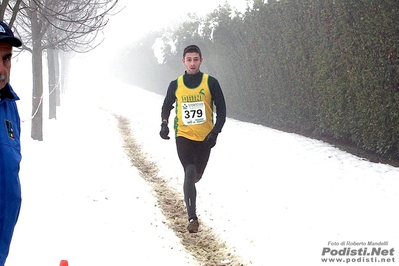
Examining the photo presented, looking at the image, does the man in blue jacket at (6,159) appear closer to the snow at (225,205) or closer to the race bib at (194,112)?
the snow at (225,205)

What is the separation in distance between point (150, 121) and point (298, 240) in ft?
36.8

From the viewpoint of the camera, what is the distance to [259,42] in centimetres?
1208

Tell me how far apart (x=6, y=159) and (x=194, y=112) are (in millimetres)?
3478

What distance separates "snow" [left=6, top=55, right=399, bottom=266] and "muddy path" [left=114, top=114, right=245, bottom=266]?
0.10 metres

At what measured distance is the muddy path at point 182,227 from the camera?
418 centimetres

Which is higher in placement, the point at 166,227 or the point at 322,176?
the point at 322,176

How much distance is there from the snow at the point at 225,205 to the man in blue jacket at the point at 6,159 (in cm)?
230

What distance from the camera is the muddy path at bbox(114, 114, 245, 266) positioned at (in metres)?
4.18

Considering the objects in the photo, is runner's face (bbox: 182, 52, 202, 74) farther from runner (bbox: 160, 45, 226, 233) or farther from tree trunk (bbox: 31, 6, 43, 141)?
tree trunk (bbox: 31, 6, 43, 141)

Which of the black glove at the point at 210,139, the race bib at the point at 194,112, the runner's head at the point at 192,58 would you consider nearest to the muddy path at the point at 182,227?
the black glove at the point at 210,139

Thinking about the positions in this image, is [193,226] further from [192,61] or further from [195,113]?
[192,61]

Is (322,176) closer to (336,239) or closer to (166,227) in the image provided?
(336,239)

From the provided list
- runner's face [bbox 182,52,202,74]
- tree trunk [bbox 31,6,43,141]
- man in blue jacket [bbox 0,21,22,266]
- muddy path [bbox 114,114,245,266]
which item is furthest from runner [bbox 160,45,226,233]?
tree trunk [bbox 31,6,43,141]

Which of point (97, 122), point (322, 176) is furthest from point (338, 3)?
point (97, 122)
